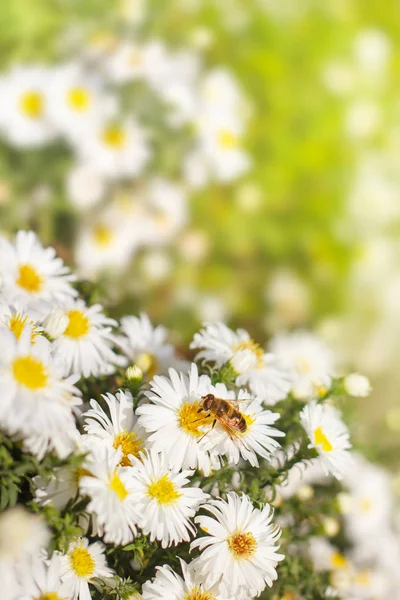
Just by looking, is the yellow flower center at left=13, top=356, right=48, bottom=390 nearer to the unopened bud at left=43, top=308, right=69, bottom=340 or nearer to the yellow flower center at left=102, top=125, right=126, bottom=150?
the unopened bud at left=43, top=308, right=69, bottom=340

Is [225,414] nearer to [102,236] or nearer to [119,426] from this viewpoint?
[119,426]

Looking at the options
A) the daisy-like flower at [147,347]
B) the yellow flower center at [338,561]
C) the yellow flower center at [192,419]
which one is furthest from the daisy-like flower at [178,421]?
the yellow flower center at [338,561]

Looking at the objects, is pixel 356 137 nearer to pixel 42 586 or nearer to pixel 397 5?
pixel 397 5

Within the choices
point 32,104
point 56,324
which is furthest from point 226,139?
point 56,324

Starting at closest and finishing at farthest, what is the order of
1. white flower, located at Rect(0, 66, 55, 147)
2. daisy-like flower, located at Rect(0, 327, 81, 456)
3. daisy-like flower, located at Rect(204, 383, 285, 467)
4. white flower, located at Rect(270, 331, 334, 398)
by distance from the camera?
daisy-like flower, located at Rect(0, 327, 81, 456) < daisy-like flower, located at Rect(204, 383, 285, 467) < white flower, located at Rect(270, 331, 334, 398) < white flower, located at Rect(0, 66, 55, 147)

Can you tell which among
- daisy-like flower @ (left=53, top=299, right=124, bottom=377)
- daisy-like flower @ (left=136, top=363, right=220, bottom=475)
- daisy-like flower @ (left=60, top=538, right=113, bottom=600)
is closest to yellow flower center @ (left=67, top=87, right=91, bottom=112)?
daisy-like flower @ (left=53, top=299, right=124, bottom=377)

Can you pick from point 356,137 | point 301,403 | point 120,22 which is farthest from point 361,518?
point 120,22
